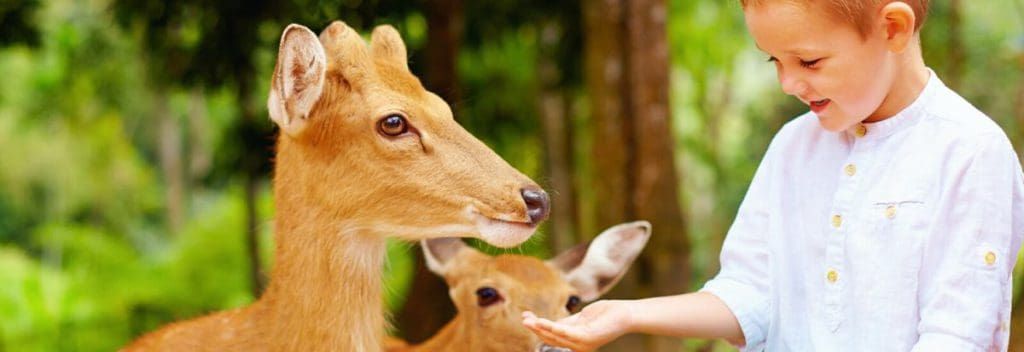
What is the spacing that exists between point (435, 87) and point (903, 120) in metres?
5.42

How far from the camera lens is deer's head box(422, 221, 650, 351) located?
4.80 meters

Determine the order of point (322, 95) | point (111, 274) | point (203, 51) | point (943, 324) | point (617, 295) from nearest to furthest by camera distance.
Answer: point (943, 324) < point (322, 95) < point (617, 295) < point (203, 51) < point (111, 274)

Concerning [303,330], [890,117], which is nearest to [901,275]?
[890,117]

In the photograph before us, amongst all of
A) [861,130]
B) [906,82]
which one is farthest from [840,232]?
[906,82]

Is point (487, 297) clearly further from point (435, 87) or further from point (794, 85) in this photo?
point (435, 87)

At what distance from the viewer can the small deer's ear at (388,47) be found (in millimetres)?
4152

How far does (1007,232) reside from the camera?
300 cm

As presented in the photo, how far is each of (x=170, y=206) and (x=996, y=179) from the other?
26.2 m

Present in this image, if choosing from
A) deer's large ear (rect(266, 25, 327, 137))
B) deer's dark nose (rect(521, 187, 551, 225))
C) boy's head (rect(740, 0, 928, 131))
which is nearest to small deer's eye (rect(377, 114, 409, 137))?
deer's large ear (rect(266, 25, 327, 137))

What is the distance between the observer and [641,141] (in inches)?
305

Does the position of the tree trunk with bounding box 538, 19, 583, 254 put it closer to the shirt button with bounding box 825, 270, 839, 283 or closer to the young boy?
the young boy

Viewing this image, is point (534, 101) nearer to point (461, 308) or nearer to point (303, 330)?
point (461, 308)

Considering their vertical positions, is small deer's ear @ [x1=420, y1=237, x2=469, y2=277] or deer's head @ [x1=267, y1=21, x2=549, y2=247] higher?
deer's head @ [x1=267, y1=21, x2=549, y2=247]

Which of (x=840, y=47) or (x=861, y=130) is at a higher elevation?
(x=840, y=47)
